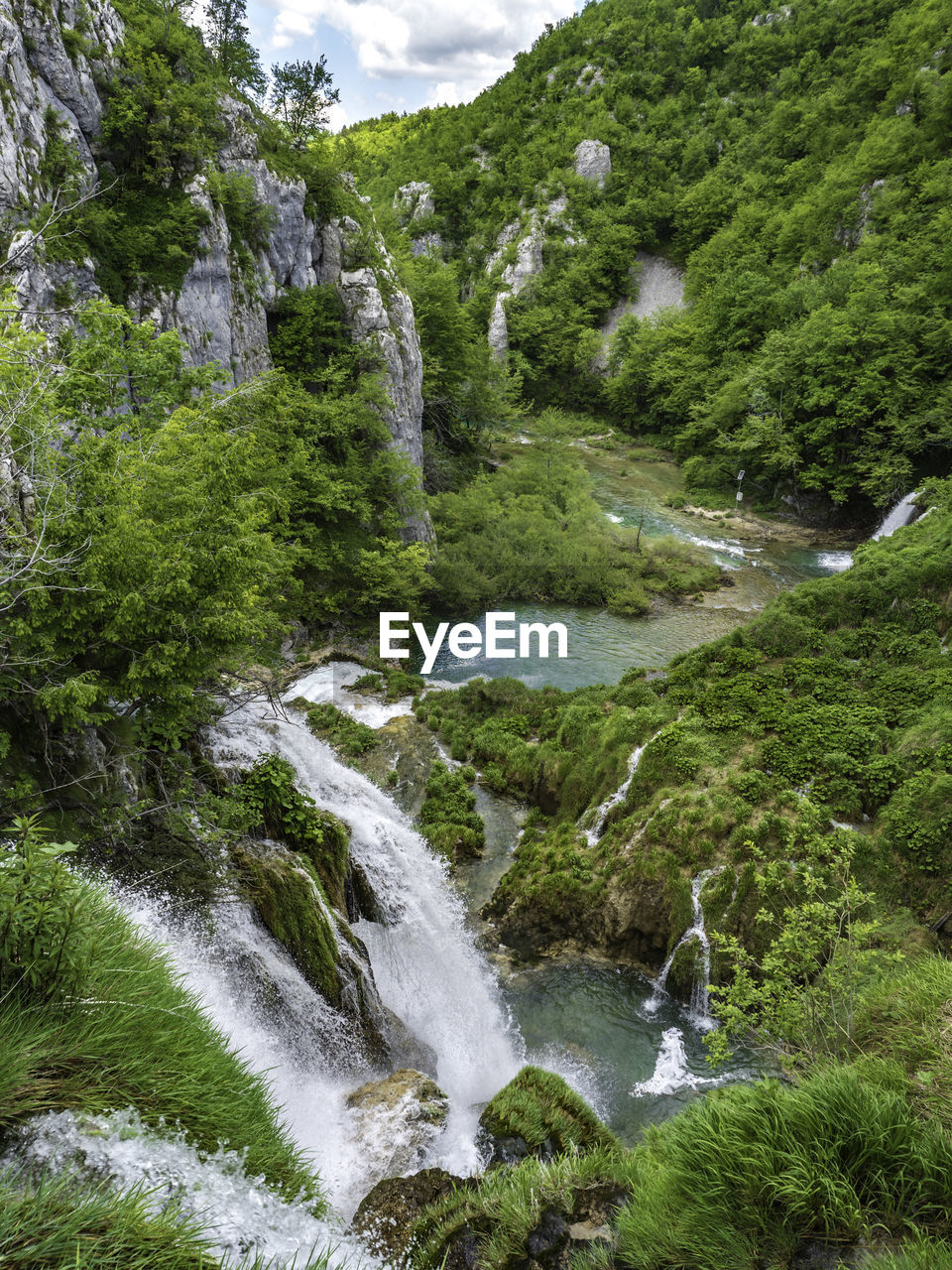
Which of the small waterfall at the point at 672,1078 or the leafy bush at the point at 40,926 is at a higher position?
the leafy bush at the point at 40,926

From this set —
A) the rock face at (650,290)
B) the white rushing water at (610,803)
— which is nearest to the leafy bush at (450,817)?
the white rushing water at (610,803)

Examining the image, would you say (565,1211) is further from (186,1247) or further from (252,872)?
(252,872)

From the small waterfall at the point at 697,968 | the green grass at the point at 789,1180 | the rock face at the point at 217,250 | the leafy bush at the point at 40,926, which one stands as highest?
the rock face at the point at 217,250

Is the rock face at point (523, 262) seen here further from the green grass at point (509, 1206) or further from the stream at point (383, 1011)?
the green grass at point (509, 1206)

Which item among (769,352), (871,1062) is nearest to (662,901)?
(871,1062)

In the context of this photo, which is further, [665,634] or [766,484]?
[766,484]

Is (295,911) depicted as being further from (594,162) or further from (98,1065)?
(594,162)

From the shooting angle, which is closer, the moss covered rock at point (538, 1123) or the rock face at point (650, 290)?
the moss covered rock at point (538, 1123)
